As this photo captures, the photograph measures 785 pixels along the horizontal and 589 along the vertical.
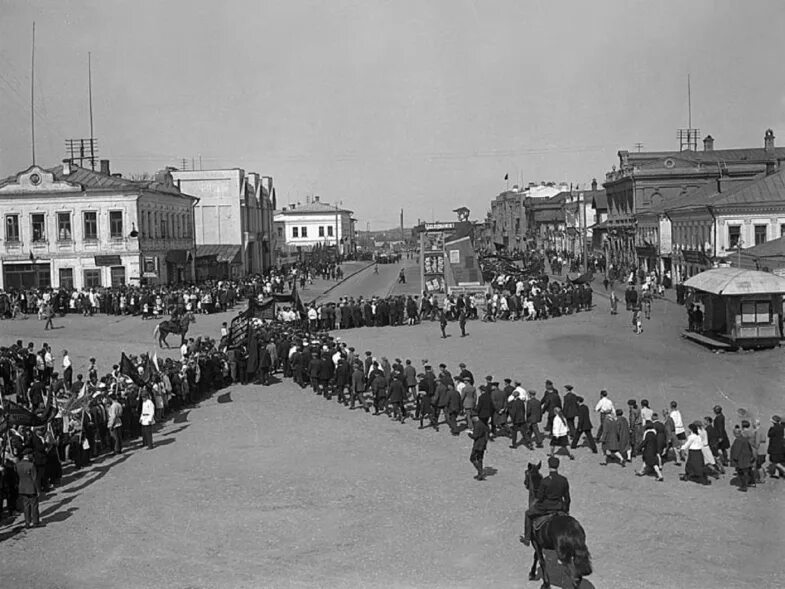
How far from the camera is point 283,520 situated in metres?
13.9

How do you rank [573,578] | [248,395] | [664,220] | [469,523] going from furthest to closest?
[664,220]
[248,395]
[469,523]
[573,578]

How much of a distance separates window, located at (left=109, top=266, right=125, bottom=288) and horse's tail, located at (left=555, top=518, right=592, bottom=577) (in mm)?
45523

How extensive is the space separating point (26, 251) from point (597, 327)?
104 feet

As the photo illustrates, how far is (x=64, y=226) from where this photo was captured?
5259 centimetres

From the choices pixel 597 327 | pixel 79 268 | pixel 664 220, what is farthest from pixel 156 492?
pixel 664 220

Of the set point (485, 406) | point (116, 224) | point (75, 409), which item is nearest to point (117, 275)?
point (116, 224)

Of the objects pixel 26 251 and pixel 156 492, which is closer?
pixel 156 492

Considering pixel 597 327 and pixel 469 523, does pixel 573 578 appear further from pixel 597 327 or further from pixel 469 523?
pixel 597 327

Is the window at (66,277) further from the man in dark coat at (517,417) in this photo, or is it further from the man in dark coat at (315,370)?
the man in dark coat at (517,417)

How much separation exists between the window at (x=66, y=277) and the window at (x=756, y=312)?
35893 millimetres

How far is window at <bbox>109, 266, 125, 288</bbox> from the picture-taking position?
5250cm

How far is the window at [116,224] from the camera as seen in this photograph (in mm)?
52594

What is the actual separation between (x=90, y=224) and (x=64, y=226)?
1364mm

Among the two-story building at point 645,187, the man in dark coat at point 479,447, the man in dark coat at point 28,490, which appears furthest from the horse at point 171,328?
the two-story building at point 645,187
